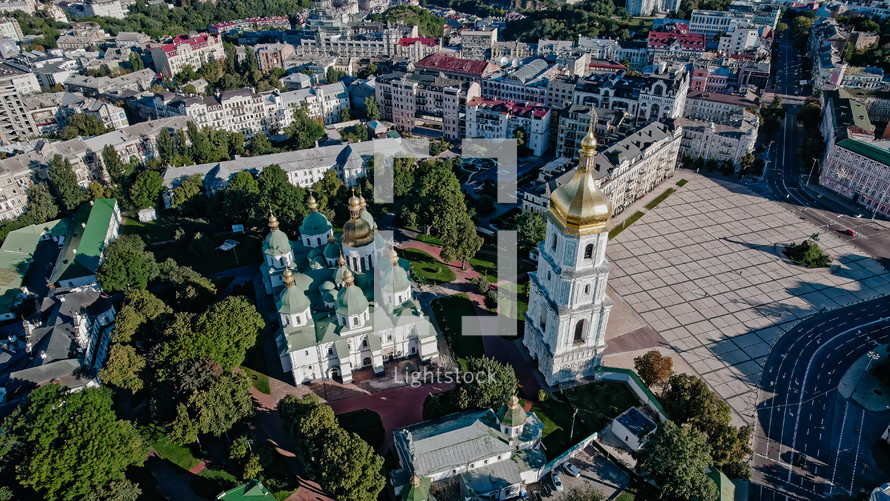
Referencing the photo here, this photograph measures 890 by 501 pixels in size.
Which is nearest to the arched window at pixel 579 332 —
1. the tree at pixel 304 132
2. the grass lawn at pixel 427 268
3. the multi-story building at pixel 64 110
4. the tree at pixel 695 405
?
the tree at pixel 695 405

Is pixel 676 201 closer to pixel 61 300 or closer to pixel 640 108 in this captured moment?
pixel 640 108

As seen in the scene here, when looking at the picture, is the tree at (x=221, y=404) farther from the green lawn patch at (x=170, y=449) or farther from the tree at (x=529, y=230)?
the tree at (x=529, y=230)

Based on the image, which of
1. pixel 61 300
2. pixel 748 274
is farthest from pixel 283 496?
pixel 748 274

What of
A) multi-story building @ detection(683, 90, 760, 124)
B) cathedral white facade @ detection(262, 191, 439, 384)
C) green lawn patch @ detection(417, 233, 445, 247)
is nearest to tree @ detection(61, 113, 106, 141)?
cathedral white facade @ detection(262, 191, 439, 384)

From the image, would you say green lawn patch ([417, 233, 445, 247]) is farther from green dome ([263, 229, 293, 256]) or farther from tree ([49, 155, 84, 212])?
tree ([49, 155, 84, 212])

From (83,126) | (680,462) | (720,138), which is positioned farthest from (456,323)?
(83,126)
